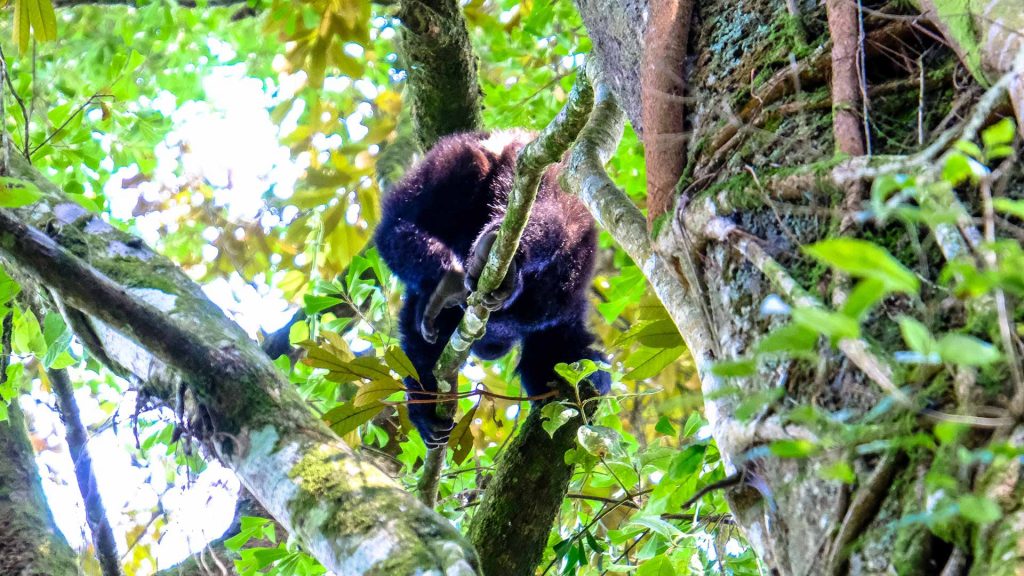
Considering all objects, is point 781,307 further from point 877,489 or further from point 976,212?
point 976,212

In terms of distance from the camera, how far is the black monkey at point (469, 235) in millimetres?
3504

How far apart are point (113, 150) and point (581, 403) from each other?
10.7ft

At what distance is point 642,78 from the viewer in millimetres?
1729

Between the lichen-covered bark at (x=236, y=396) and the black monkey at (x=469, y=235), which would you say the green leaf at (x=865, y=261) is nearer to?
the lichen-covered bark at (x=236, y=396)

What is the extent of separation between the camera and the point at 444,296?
138 inches

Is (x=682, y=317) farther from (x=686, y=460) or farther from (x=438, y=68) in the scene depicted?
(x=438, y=68)

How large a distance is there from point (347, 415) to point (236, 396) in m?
0.78

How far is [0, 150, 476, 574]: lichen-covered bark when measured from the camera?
1462 mm

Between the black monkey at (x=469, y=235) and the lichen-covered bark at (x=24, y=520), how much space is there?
1.32 metres

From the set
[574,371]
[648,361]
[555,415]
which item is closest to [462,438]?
[555,415]

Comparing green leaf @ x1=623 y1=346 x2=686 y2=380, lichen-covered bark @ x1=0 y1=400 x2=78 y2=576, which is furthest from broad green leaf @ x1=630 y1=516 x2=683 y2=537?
lichen-covered bark @ x1=0 y1=400 x2=78 y2=576

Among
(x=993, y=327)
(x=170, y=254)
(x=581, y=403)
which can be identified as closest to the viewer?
(x=993, y=327)

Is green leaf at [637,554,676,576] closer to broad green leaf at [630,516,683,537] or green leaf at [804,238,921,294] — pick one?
broad green leaf at [630,516,683,537]

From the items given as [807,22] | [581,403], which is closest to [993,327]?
[807,22]
